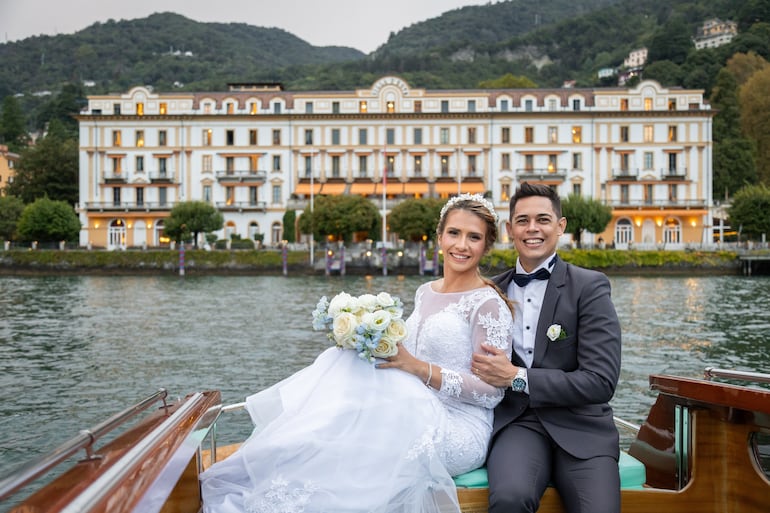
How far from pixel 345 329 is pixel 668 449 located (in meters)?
1.63

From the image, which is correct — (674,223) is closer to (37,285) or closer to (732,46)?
(732,46)

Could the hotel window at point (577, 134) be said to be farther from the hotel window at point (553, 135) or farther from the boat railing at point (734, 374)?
the boat railing at point (734, 374)

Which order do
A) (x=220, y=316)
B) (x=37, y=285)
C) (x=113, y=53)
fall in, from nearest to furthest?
(x=220, y=316) < (x=37, y=285) < (x=113, y=53)

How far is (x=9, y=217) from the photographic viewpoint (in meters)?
58.4

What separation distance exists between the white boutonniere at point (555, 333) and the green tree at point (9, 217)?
61.6 meters

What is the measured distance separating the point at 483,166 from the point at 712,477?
2214 inches

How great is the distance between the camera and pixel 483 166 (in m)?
58.7

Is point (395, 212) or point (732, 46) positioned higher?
point (732, 46)

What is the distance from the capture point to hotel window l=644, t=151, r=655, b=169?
191ft

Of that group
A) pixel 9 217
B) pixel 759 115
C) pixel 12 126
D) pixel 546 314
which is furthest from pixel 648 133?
pixel 12 126

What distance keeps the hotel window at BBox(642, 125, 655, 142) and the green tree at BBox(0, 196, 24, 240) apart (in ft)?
159

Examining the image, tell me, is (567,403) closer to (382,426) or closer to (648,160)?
(382,426)

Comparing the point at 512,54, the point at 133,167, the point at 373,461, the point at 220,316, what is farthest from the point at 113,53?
the point at 373,461

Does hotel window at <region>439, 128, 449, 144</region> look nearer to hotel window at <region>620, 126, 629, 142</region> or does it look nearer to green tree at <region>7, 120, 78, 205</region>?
hotel window at <region>620, 126, 629, 142</region>
